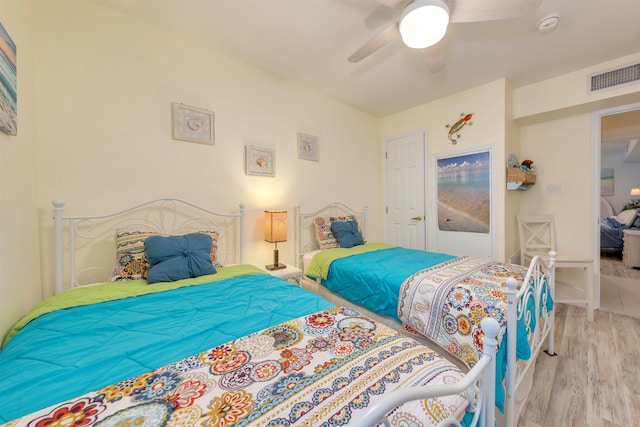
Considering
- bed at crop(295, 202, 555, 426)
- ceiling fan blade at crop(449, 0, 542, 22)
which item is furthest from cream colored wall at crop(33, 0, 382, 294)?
ceiling fan blade at crop(449, 0, 542, 22)

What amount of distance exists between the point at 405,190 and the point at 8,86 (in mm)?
3752

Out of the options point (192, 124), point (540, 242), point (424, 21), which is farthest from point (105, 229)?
point (540, 242)

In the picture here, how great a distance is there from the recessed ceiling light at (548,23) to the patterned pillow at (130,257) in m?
3.47

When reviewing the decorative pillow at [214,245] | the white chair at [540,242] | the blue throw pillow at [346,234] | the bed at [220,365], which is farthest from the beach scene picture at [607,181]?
the decorative pillow at [214,245]

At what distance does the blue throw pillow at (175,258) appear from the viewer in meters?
1.69

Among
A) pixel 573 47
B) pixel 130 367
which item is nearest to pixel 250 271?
pixel 130 367

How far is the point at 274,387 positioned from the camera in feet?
2.38

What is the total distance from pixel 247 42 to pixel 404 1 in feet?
4.68

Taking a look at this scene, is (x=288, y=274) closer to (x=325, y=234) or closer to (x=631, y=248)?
(x=325, y=234)

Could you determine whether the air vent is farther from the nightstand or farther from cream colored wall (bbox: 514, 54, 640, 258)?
the nightstand

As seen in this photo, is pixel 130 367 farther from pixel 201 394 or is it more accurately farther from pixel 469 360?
pixel 469 360

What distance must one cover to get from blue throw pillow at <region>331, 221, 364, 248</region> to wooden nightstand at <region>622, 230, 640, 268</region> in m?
4.89

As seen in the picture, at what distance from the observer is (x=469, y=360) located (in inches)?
55.4

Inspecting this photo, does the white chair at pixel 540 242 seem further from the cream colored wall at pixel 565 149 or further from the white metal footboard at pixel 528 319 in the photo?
the white metal footboard at pixel 528 319
